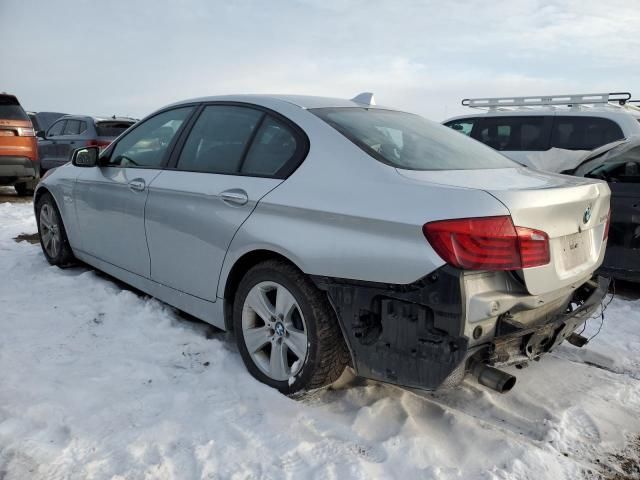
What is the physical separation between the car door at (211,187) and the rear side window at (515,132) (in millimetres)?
5123

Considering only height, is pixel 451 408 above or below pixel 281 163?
below

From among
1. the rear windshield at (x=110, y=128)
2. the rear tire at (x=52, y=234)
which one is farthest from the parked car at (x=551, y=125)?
the rear windshield at (x=110, y=128)

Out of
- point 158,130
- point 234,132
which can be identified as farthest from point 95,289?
point 234,132

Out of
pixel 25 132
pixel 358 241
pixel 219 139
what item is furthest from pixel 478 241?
pixel 25 132

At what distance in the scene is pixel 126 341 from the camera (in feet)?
10.9

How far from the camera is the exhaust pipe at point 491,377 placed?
87.3 inches

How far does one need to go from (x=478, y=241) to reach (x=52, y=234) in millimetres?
4175

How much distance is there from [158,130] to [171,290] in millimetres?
1163

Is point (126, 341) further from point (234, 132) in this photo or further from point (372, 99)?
point (372, 99)

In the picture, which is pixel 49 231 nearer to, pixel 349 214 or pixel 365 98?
pixel 365 98

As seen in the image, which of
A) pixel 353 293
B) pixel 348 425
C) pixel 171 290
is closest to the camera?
pixel 353 293

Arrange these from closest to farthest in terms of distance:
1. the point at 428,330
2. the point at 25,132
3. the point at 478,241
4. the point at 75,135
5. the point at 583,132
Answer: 1. the point at 478,241
2. the point at 428,330
3. the point at 583,132
4. the point at 25,132
5. the point at 75,135

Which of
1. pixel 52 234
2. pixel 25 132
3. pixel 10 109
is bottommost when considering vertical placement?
pixel 52 234

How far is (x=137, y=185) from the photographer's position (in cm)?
363
